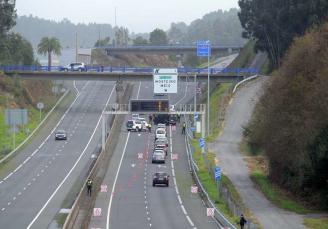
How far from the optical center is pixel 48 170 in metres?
74.1

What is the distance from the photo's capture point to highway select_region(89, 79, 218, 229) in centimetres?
4994

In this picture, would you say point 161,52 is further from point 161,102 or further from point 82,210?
point 82,210

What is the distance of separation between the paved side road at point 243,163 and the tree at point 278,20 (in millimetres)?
5962

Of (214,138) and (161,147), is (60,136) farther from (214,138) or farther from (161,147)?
(214,138)

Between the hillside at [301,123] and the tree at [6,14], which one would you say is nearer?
the hillside at [301,123]

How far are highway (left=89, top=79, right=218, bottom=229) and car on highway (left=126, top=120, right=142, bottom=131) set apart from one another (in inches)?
168

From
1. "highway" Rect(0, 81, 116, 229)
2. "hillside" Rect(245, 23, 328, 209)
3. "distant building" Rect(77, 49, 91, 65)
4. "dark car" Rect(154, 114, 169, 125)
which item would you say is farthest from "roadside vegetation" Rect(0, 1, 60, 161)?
"distant building" Rect(77, 49, 91, 65)

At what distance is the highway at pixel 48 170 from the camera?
5303 cm

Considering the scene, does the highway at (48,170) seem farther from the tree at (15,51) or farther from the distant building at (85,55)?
the distant building at (85,55)

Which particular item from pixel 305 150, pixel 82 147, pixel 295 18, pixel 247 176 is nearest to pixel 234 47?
pixel 295 18

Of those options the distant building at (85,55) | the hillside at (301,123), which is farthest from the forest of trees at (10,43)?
the hillside at (301,123)

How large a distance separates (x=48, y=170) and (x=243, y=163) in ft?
54.1

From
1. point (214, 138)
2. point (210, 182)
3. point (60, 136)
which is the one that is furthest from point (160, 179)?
point (60, 136)

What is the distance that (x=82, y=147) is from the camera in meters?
89.4
